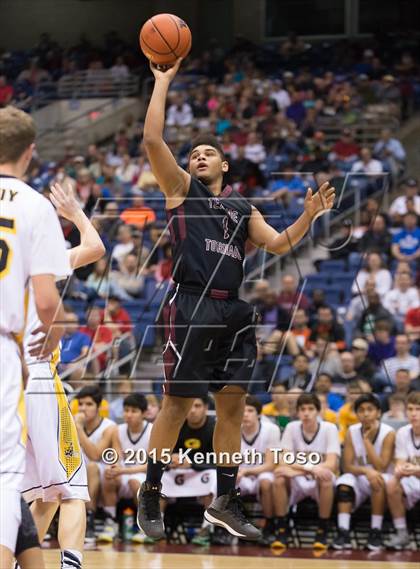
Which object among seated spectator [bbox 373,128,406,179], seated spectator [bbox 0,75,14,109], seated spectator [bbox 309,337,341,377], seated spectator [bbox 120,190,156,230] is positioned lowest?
seated spectator [bbox 309,337,341,377]

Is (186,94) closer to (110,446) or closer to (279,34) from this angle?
(279,34)

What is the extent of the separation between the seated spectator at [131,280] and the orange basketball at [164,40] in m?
6.52

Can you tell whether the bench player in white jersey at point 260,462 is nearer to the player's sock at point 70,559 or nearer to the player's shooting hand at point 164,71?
the player's sock at point 70,559

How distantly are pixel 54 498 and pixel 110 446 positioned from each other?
3.68 metres

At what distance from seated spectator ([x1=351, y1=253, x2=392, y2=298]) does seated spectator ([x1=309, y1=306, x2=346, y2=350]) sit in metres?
0.82

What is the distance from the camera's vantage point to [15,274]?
4402mm

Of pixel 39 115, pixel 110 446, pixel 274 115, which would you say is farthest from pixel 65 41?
pixel 110 446

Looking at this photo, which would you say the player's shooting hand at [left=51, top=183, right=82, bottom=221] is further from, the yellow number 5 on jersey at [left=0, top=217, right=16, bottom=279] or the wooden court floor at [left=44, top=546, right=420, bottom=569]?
the wooden court floor at [left=44, top=546, right=420, bottom=569]

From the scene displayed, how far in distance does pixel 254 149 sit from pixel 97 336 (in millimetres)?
5672

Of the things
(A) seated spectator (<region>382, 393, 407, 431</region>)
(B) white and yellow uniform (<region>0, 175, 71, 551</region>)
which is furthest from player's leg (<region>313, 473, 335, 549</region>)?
(B) white and yellow uniform (<region>0, 175, 71, 551</region>)

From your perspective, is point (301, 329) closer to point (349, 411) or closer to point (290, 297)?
point (290, 297)

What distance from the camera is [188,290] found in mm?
6633

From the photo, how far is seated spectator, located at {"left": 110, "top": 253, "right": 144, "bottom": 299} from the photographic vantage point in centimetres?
1295

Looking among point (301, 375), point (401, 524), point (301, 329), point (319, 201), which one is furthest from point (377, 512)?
point (319, 201)
